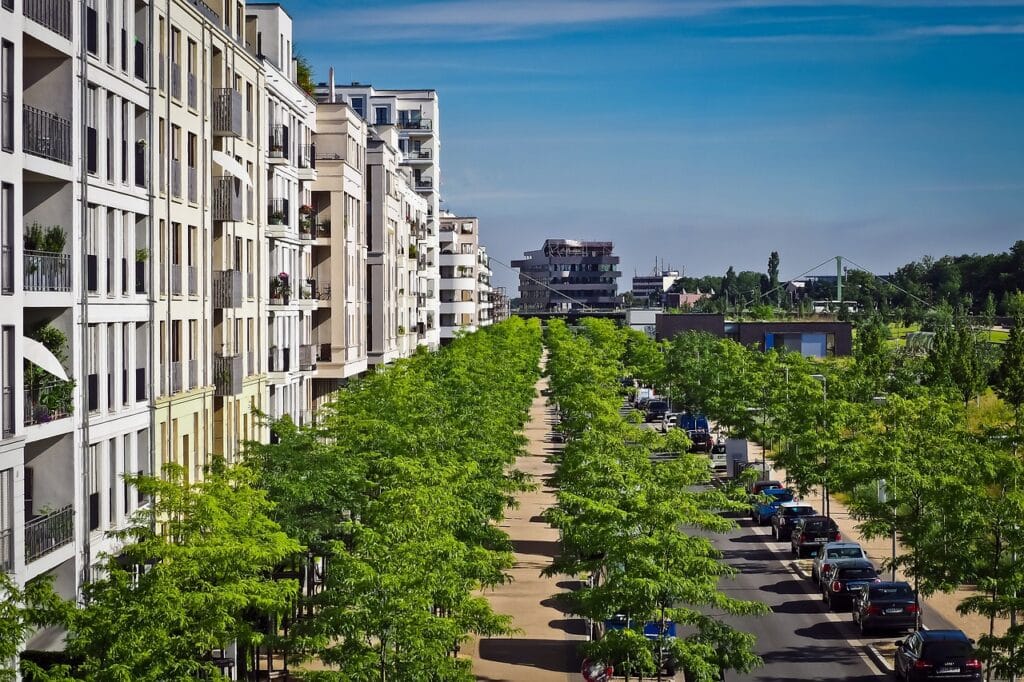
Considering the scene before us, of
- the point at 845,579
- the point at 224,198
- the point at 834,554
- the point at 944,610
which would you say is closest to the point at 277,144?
the point at 224,198

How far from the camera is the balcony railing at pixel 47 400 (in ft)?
95.8

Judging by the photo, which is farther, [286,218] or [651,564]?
[286,218]

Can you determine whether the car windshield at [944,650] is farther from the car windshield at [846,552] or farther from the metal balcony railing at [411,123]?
the metal balcony railing at [411,123]

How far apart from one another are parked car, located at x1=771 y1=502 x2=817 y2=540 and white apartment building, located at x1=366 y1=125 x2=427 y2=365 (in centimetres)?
2620

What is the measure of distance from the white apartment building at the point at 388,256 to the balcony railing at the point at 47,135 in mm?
44461

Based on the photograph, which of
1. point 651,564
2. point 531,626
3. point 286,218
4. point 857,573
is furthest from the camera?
point 286,218

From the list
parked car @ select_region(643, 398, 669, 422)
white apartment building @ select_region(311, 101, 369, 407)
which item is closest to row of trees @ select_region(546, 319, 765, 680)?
→ white apartment building @ select_region(311, 101, 369, 407)

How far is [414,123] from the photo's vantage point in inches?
5399

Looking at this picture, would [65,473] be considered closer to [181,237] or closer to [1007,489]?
[181,237]

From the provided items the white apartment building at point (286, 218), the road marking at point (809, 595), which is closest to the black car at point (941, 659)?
the road marking at point (809, 595)

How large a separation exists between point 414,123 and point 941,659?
109 meters

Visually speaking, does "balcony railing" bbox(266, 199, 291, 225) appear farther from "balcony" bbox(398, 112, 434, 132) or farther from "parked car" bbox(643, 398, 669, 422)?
"balcony" bbox(398, 112, 434, 132)

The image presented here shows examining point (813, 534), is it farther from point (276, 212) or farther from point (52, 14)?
point (52, 14)

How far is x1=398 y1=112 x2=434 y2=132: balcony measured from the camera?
137 m
